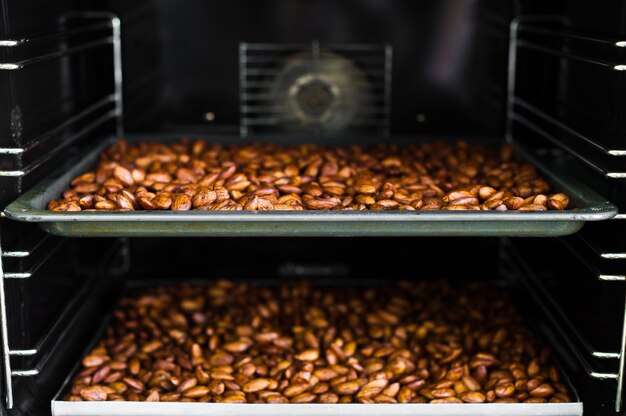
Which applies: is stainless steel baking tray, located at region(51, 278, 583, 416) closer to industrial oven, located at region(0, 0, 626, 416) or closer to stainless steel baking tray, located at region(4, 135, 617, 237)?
industrial oven, located at region(0, 0, 626, 416)

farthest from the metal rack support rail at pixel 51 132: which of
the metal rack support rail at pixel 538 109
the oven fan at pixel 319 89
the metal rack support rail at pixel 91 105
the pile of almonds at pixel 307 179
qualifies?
the metal rack support rail at pixel 538 109

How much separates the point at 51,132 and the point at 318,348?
807 millimetres

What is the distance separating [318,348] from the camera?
226cm

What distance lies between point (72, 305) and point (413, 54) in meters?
1.19

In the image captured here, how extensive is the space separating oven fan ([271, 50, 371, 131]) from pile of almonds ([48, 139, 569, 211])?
217 mm

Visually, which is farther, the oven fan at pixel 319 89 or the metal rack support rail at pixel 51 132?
the oven fan at pixel 319 89

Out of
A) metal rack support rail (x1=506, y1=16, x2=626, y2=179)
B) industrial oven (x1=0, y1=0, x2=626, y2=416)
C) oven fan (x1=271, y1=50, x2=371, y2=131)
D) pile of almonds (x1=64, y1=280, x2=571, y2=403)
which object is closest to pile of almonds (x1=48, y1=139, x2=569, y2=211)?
industrial oven (x1=0, y1=0, x2=626, y2=416)

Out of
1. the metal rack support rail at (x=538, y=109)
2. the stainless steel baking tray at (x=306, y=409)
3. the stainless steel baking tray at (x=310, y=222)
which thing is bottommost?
the stainless steel baking tray at (x=306, y=409)

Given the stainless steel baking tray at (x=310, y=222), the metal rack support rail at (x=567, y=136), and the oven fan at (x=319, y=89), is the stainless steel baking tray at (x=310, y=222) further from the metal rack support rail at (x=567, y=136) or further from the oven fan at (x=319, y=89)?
the oven fan at (x=319, y=89)

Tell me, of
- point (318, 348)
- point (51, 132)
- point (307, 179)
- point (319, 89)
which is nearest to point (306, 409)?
point (318, 348)

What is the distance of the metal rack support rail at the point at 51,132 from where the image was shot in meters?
1.84

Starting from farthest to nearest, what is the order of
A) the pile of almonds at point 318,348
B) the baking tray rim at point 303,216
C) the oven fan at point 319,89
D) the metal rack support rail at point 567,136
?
1. the oven fan at point 319,89
2. the pile of almonds at point 318,348
3. the metal rack support rail at point 567,136
4. the baking tray rim at point 303,216

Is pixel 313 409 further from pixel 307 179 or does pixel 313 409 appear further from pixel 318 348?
pixel 307 179

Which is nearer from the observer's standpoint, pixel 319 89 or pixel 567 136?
pixel 567 136
